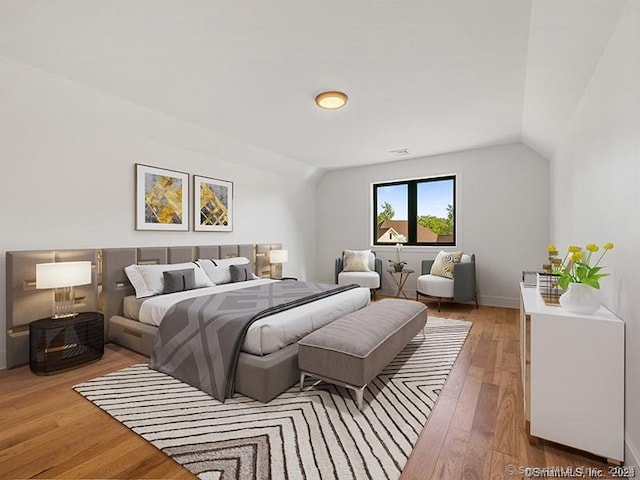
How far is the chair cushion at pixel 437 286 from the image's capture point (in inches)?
189

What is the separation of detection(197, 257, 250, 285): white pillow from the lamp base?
4.70 feet

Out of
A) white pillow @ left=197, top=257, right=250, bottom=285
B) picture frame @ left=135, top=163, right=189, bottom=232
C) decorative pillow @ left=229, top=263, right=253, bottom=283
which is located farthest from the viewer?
decorative pillow @ left=229, top=263, right=253, bottom=283

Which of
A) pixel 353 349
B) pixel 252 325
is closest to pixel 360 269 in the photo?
pixel 252 325

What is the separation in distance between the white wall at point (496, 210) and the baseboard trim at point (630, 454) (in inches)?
148

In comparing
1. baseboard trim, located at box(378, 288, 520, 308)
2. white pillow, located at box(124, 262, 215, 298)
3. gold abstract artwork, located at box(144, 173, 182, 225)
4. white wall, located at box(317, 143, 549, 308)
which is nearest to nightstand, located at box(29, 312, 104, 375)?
white pillow, located at box(124, 262, 215, 298)

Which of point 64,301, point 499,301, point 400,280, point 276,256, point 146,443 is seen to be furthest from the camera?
point 400,280

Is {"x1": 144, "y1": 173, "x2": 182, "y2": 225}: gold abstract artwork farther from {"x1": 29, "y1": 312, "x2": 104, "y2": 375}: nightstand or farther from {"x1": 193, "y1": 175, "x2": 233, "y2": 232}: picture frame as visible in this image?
{"x1": 29, "y1": 312, "x2": 104, "y2": 375}: nightstand

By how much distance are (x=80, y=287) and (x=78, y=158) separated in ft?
4.44

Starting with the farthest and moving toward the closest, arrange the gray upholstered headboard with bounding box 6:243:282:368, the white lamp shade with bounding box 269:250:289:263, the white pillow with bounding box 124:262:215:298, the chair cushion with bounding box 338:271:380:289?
1. the chair cushion with bounding box 338:271:380:289
2. the white lamp shade with bounding box 269:250:289:263
3. the white pillow with bounding box 124:262:215:298
4. the gray upholstered headboard with bounding box 6:243:282:368

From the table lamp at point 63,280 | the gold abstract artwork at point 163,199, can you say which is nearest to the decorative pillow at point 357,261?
the gold abstract artwork at point 163,199

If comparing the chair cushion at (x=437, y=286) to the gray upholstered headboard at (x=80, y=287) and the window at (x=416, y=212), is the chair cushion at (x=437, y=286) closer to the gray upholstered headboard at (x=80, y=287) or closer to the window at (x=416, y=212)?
the window at (x=416, y=212)

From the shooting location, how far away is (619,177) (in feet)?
5.67

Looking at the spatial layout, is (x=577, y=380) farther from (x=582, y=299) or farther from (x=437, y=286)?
(x=437, y=286)

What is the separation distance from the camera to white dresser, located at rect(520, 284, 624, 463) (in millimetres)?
1567
